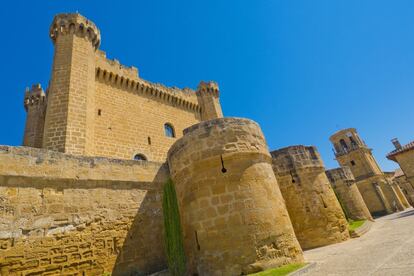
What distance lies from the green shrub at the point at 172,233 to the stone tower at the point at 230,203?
344 millimetres

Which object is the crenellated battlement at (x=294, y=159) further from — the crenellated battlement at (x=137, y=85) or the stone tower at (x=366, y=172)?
the stone tower at (x=366, y=172)

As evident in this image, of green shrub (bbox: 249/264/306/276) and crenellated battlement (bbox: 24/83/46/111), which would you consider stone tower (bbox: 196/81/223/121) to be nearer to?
crenellated battlement (bbox: 24/83/46/111)

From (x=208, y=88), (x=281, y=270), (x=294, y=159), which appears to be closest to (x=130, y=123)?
(x=208, y=88)

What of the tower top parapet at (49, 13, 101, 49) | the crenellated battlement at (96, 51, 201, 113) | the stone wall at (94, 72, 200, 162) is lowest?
the stone wall at (94, 72, 200, 162)

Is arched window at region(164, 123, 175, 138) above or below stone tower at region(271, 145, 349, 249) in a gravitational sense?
above

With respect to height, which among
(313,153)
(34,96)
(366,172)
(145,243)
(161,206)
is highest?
(34,96)

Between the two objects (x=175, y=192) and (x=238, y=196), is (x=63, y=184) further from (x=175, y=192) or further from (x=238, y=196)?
(x=238, y=196)

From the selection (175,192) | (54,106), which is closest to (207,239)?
(175,192)

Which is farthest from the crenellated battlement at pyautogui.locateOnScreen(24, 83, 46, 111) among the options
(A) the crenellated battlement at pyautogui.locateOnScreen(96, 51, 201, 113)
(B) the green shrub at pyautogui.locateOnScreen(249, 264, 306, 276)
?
(B) the green shrub at pyautogui.locateOnScreen(249, 264, 306, 276)

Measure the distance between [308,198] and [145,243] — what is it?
253 inches

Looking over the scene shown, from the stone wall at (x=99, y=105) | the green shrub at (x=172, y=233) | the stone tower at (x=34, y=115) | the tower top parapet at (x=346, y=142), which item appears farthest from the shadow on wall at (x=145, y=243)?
the tower top parapet at (x=346, y=142)

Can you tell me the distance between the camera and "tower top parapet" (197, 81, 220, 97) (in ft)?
75.8

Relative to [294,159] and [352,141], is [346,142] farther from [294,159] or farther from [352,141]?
[294,159]

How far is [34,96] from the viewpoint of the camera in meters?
18.6
